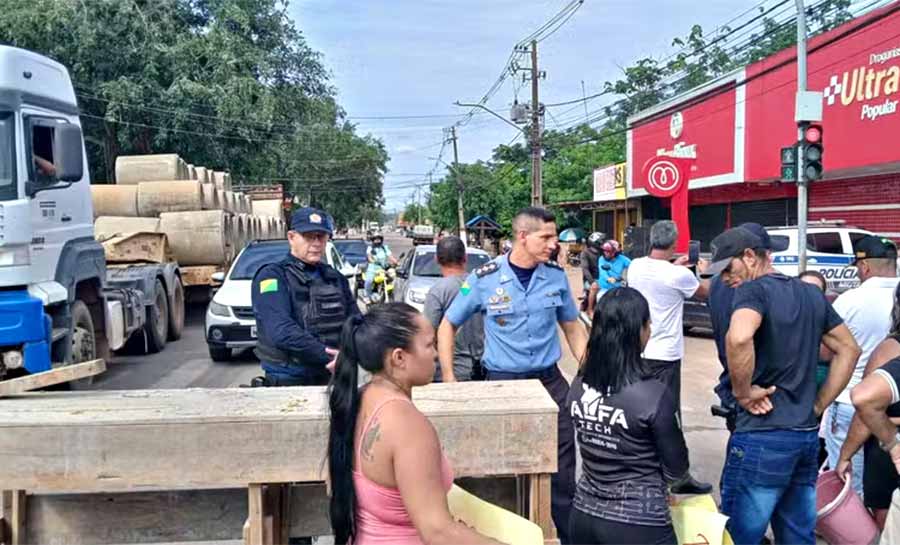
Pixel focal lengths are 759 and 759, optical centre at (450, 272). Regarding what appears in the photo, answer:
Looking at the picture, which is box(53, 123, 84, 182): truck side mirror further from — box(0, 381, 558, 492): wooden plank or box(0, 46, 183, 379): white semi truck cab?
box(0, 381, 558, 492): wooden plank

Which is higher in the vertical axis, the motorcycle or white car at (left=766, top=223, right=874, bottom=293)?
white car at (left=766, top=223, right=874, bottom=293)

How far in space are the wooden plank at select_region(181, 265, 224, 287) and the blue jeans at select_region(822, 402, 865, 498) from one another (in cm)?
1197

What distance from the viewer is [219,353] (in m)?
10.3

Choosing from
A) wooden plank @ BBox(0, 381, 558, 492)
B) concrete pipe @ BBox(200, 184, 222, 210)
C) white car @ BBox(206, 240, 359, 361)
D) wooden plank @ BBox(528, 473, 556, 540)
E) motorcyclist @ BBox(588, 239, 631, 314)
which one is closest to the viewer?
wooden plank @ BBox(0, 381, 558, 492)

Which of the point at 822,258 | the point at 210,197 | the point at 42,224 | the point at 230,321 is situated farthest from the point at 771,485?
the point at 210,197

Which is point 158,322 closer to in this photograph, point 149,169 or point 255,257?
point 255,257

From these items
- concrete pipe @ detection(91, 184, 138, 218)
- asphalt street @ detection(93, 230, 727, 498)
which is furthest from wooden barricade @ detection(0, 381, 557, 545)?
concrete pipe @ detection(91, 184, 138, 218)

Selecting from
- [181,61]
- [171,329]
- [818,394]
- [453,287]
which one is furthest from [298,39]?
[818,394]

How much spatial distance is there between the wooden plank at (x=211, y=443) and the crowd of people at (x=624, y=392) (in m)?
0.23

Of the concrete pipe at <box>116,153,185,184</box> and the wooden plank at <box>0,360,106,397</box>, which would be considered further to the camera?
the concrete pipe at <box>116,153,185,184</box>

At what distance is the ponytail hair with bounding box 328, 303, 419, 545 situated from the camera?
1979 mm

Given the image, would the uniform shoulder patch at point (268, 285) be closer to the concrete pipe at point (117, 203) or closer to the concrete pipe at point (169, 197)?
the concrete pipe at point (169, 197)

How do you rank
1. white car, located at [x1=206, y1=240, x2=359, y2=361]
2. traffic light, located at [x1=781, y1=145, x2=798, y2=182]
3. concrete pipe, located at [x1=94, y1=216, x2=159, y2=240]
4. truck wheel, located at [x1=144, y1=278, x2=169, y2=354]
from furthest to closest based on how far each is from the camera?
1. concrete pipe, located at [x1=94, y1=216, x2=159, y2=240]
2. traffic light, located at [x1=781, y1=145, x2=798, y2=182]
3. truck wheel, located at [x1=144, y1=278, x2=169, y2=354]
4. white car, located at [x1=206, y1=240, x2=359, y2=361]

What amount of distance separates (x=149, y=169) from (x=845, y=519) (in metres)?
15.0
